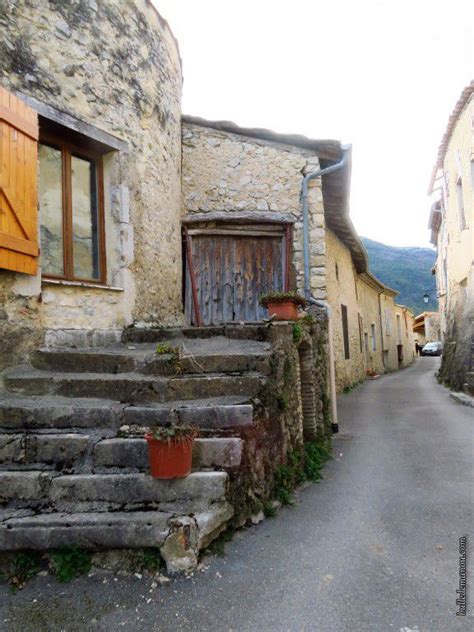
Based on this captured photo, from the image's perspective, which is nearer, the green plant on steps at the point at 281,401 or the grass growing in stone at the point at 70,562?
the grass growing in stone at the point at 70,562

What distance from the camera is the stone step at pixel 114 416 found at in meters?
3.17

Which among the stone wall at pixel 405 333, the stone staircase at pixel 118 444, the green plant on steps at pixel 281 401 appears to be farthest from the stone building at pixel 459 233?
the stone wall at pixel 405 333

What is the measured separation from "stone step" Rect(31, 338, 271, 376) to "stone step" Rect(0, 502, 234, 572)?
1.48m

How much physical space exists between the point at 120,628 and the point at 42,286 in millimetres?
3103

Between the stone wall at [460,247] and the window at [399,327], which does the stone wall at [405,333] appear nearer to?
the window at [399,327]

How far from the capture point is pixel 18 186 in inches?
149

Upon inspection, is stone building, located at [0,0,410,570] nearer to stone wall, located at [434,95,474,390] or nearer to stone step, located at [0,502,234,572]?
stone step, located at [0,502,234,572]

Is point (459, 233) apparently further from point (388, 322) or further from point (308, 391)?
point (388, 322)

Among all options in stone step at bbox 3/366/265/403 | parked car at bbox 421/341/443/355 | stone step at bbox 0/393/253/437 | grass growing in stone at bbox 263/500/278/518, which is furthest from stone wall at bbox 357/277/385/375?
parked car at bbox 421/341/443/355

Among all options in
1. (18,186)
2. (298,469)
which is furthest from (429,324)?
(18,186)

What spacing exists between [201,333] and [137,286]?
115cm

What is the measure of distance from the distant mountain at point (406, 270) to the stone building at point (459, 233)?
157ft

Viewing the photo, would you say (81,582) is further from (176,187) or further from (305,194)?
(305,194)

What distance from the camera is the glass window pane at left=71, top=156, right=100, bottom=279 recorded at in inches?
189
